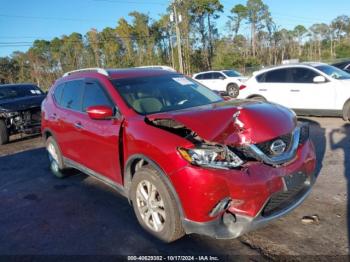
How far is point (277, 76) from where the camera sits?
32.5 feet

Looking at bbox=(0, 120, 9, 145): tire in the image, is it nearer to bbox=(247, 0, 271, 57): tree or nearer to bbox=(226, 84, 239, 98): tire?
bbox=(226, 84, 239, 98): tire

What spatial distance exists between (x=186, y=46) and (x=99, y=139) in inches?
1983

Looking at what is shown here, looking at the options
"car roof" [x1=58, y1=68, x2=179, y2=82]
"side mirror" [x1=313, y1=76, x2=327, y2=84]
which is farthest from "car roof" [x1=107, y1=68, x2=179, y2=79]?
"side mirror" [x1=313, y1=76, x2=327, y2=84]

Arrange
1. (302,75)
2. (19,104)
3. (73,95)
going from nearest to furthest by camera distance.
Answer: (73,95) < (302,75) < (19,104)

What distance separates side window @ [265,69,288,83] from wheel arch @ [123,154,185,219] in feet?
23.2

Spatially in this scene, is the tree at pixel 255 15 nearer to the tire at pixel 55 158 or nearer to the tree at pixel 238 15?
the tree at pixel 238 15

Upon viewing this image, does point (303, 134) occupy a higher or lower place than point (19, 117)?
higher

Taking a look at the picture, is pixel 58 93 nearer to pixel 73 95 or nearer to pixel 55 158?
pixel 73 95

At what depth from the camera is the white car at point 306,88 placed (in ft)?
28.8

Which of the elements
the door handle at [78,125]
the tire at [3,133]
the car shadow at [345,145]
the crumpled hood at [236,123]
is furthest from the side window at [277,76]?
the tire at [3,133]

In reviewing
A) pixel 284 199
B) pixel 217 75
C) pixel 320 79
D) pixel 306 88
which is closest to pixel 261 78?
pixel 306 88

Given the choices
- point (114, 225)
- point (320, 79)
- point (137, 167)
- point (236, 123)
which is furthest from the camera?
point (320, 79)

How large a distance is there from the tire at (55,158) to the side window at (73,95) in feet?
2.73

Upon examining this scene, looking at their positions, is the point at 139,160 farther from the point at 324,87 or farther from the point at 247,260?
the point at 324,87
